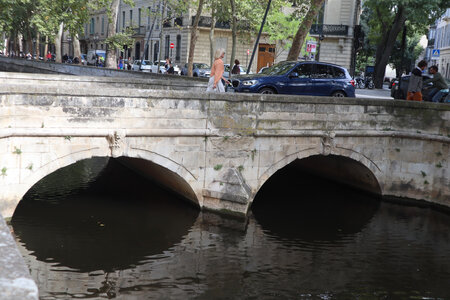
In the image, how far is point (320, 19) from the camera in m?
49.7

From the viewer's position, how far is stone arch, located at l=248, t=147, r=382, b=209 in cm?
1362

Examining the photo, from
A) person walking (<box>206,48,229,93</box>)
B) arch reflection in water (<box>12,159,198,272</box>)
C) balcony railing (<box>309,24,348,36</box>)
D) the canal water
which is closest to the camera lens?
the canal water

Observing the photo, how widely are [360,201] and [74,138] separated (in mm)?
7858

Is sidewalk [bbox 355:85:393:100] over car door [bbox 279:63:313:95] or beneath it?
beneath

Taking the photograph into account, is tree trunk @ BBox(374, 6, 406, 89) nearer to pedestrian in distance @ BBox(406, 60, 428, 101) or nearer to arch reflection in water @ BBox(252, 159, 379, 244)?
pedestrian in distance @ BBox(406, 60, 428, 101)

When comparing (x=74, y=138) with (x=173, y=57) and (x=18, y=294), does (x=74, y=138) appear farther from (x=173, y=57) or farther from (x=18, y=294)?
(x=173, y=57)

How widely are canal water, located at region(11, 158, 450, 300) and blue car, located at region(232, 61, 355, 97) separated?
3037 mm

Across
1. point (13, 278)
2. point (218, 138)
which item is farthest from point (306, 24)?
point (13, 278)

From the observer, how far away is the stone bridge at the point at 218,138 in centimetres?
1089

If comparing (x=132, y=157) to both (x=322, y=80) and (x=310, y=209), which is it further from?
(x=322, y=80)

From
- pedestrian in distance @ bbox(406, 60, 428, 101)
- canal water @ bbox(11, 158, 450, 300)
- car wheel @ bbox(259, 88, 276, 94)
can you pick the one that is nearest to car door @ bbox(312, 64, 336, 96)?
car wheel @ bbox(259, 88, 276, 94)

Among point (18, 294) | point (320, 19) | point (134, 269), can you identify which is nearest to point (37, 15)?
point (320, 19)

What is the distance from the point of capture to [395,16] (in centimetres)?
3669

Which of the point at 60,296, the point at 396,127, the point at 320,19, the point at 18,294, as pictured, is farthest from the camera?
the point at 320,19
